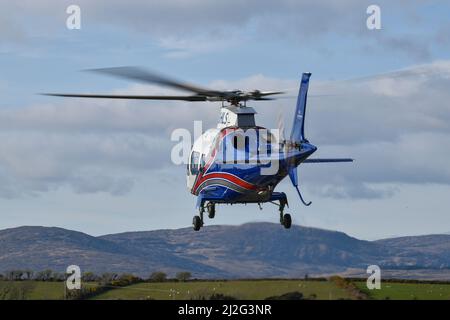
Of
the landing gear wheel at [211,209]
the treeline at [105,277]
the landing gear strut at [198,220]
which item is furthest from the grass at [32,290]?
the landing gear wheel at [211,209]

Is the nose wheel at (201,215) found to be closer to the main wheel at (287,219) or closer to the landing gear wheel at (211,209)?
the landing gear wheel at (211,209)

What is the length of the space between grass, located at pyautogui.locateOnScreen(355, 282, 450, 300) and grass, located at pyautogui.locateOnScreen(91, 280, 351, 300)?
4.98m

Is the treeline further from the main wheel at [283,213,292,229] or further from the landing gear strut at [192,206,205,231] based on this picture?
the main wheel at [283,213,292,229]

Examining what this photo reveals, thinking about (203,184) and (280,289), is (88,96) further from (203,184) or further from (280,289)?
(280,289)

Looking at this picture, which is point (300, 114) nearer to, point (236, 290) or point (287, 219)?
point (287, 219)

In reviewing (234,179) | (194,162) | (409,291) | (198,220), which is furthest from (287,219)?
(409,291)

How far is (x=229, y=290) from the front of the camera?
9488 cm

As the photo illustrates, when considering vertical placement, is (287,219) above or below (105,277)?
above

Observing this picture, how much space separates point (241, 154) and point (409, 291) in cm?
3439

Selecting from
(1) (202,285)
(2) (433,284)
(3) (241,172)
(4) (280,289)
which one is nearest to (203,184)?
(3) (241,172)

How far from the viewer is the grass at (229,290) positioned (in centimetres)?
8986

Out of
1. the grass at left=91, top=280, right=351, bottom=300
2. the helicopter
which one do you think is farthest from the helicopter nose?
the grass at left=91, top=280, right=351, bottom=300

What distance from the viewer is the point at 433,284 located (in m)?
108
